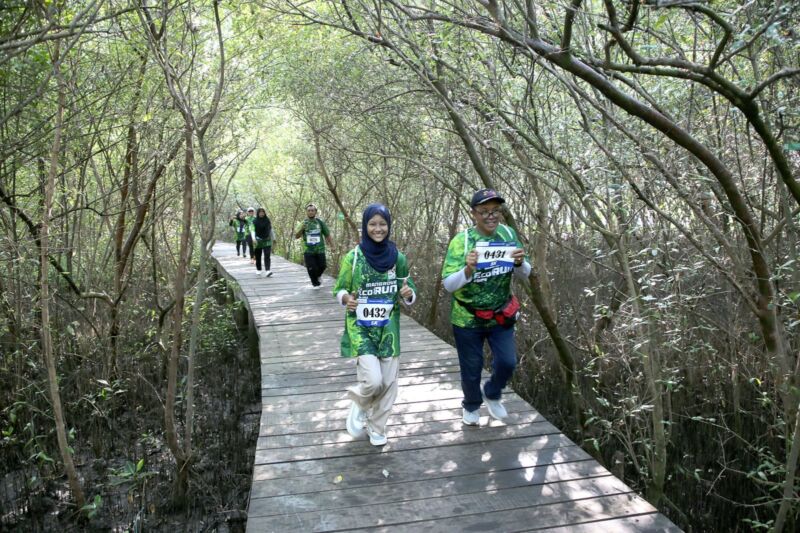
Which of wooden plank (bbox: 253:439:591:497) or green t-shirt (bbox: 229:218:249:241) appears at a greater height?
green t-shirt (bbox: 229:218:249:241)

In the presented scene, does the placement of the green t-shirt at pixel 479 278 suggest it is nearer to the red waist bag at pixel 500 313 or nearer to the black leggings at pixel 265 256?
the red waist bag at pixel 500 313

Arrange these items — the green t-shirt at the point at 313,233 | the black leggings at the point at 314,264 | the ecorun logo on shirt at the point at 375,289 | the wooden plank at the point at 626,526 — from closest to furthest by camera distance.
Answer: the wooden plank at the point at 626,526 → the ecorun logo on shirt at the point at 375,289 → the green t-shirt at the point at 313,233 → the black leggings at the point at 314,264

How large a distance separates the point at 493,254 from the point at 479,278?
154 millimetres

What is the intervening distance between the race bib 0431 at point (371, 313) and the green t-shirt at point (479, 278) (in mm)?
397

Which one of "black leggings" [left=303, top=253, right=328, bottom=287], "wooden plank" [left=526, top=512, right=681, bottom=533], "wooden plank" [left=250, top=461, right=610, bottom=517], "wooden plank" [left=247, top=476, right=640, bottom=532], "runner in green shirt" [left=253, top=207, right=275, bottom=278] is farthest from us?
"runner in green shirt" [left=253, top=207, right=275, bottom=278]

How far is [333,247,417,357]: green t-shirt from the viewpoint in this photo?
385 centimetres

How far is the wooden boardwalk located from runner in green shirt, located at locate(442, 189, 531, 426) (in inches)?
17.1

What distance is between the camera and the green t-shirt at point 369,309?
3846 mm

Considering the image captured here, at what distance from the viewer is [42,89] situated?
385cm

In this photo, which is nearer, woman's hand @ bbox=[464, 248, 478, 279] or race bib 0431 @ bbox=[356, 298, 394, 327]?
woman's hand @ bbox=[464, 248, 478, 279]

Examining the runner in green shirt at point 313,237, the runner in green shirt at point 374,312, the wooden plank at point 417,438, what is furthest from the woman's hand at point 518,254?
the runner in green shirt at point 313,237

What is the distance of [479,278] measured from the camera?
150 inches

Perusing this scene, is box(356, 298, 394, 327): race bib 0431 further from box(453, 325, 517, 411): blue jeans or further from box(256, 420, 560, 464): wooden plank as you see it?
box(256, 420, 560, 464): wooden plank

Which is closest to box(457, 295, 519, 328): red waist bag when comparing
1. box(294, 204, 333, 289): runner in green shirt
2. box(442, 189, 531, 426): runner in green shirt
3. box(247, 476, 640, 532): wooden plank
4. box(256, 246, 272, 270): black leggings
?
box(442, 189, 531, 426): runner in green shirt
